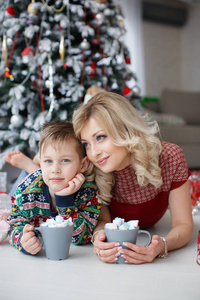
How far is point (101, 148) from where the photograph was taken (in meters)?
1.21

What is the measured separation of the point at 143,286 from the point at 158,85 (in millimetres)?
6023

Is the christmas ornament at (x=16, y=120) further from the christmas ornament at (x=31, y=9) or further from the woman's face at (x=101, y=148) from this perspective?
the woman's face at (x=101, y=148)

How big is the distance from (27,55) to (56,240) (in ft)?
5.26

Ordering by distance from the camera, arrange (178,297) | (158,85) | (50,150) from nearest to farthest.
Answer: (178,297) → (50,150) → (158,85)

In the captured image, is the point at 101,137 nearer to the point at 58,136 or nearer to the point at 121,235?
the point at 58,136

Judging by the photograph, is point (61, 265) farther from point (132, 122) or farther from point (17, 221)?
point (132, 122)

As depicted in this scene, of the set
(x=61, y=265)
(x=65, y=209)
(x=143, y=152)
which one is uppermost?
(x=143, y=152)

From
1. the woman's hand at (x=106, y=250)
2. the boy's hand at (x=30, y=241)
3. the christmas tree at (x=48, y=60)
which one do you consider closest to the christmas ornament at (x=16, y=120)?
the christmas tree at (x=48, y=60)

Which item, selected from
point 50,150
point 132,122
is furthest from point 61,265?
point 132,122

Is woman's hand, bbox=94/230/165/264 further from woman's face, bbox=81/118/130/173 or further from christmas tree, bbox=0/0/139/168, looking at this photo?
christmas tree, bbox=0/0/139/168

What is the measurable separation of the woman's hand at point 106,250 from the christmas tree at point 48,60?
1.41m

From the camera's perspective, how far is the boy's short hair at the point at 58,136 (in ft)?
4.07

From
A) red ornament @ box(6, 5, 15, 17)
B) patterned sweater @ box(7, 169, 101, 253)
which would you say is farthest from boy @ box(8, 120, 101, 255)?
red ornament @ box(6, 5, 15, 17)

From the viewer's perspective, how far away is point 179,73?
702 cm
